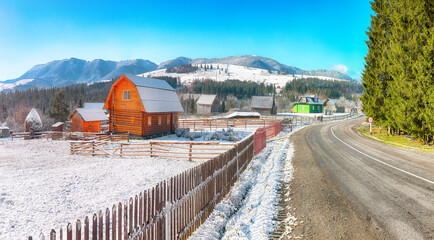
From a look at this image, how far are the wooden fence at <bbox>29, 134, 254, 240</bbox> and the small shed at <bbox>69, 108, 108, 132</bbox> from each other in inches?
1736

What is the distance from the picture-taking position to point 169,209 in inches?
186

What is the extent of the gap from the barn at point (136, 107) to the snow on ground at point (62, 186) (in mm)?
10175

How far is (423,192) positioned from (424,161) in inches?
265

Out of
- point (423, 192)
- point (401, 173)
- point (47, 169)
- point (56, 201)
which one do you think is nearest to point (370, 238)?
point (423, 192)

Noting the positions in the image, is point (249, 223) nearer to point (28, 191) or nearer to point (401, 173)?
point (401, 173)

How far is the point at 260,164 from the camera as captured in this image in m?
13.3

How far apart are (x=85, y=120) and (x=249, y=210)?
45.1 metres

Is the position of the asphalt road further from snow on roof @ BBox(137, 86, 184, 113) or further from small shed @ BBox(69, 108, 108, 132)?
small shed @ BBox(69, 108, 108, 132)

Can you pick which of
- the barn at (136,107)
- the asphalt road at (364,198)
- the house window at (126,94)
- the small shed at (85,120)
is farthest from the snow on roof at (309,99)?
the asphalt road at (364,198)

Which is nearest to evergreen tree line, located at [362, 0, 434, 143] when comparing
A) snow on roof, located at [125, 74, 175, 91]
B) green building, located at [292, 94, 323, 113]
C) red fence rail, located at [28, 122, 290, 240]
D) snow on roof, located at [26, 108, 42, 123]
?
red fence rail, located at [28, 122, 290, 240]

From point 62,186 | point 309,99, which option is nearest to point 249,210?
point 62,186

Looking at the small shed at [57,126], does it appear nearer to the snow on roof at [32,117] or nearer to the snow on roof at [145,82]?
the snow on roof at [32,117]

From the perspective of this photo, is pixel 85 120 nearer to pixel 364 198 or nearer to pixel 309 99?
pixel 364 198

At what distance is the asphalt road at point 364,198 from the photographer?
221 inches
